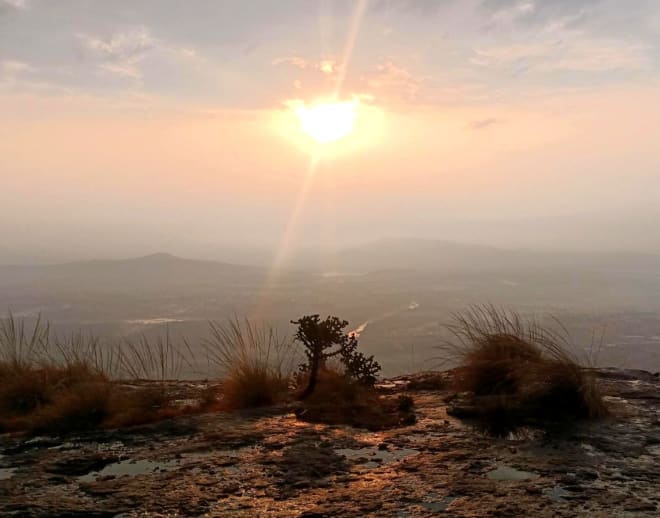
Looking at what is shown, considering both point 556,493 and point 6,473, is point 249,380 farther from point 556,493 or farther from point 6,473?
point 556,493

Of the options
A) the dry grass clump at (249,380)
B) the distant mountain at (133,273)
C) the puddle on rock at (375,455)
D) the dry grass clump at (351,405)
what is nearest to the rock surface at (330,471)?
the puddle on rock at (375,455)

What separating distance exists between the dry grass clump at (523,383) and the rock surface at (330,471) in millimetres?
320

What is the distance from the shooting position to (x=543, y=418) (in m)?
5.16

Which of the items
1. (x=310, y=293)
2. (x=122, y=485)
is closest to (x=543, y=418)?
(x=122, y=485)

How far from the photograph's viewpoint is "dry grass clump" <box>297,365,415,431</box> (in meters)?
5.20

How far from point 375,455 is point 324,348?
260 cm

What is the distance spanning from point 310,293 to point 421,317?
2788cm

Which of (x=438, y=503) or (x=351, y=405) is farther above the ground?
(x=351, y=405)

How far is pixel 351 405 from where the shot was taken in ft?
18.9

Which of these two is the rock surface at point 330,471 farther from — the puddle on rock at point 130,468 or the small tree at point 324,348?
the small tree at point 324,348

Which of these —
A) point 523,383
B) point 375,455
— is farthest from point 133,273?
point 375,455

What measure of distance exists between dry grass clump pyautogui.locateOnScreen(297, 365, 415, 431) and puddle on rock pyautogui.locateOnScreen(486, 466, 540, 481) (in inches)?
53.2

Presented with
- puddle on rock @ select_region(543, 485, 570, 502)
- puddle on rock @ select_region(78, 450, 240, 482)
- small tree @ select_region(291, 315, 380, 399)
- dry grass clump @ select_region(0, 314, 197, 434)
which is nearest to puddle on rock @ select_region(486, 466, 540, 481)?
puddle on rock @ select_region(543, 485, 570, 502)

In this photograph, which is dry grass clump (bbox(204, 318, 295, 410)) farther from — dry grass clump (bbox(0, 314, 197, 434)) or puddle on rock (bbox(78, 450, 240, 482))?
puddle on rock (bbox(78, 450, 240, 482))
